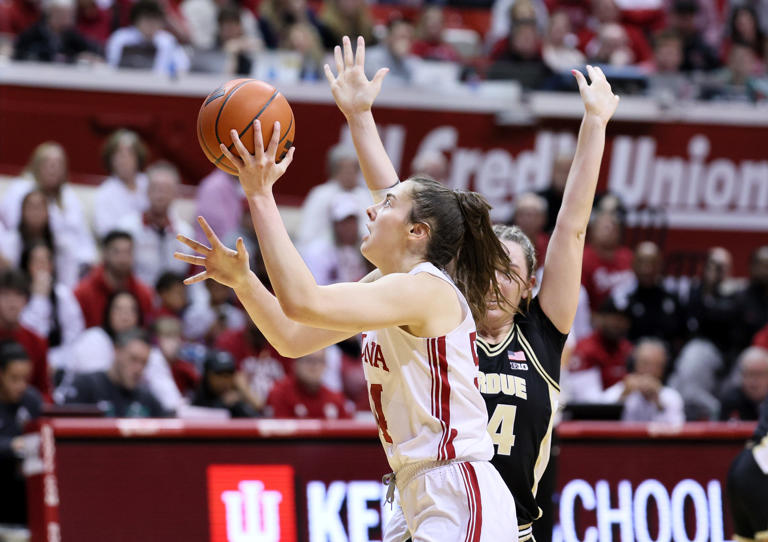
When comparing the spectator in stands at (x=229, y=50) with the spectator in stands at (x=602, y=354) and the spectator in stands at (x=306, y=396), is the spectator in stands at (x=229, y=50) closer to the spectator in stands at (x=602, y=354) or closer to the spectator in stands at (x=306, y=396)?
the spectator in stands at (x=306, y=396)

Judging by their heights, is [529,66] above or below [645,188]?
above

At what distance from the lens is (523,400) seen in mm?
4156

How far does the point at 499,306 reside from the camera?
13.5 ft

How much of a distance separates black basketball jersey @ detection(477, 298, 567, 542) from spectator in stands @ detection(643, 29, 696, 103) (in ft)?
27.3

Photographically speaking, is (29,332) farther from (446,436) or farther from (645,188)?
(645,188)

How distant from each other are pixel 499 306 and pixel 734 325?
22.6ft

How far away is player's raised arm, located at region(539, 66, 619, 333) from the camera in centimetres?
420

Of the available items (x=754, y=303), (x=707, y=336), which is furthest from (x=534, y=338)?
(x=754, y=303)

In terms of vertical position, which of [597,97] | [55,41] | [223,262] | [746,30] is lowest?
[223,262]

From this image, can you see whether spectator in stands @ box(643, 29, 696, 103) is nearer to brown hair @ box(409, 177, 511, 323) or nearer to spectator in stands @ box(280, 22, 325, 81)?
spectator in stands @ box(280, 22, 325, 81)

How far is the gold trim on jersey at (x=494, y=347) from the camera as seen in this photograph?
13.9 ft

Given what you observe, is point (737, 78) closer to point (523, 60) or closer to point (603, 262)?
point (523, 60)

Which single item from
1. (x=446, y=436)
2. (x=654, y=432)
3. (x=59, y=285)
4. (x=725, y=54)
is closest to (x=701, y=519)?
(x=654, y=432)

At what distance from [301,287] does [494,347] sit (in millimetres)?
1189
